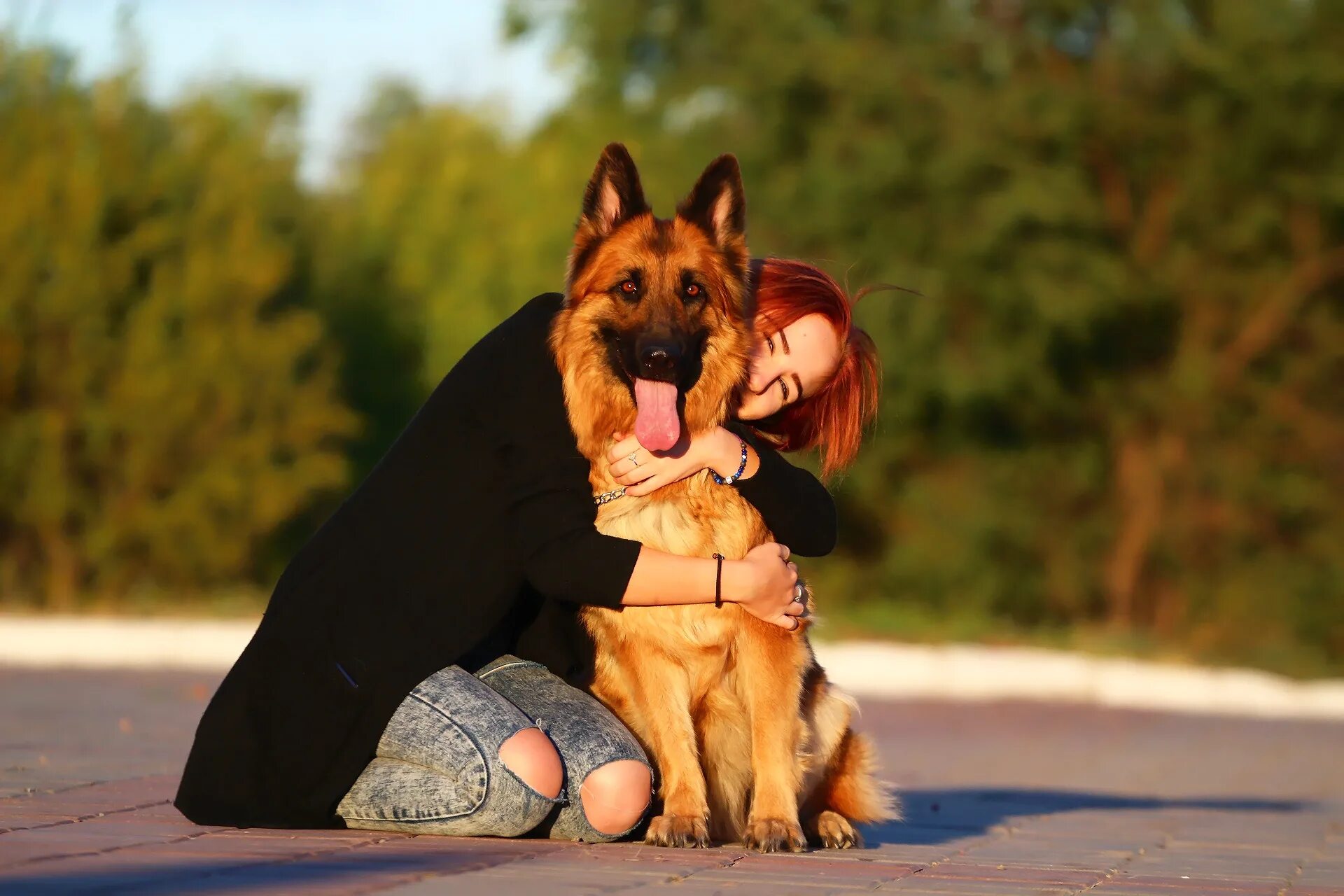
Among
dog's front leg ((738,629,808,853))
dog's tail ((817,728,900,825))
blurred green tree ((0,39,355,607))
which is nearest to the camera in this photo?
dog's front leg ((738,629,808,853))

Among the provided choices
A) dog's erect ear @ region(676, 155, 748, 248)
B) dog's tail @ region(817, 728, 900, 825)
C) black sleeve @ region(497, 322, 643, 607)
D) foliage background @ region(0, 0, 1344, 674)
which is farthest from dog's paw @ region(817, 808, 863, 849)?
foliage background @ region(0, 0, 1344, 674)

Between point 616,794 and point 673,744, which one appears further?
point 673,744

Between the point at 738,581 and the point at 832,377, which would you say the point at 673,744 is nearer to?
the point at 738,581

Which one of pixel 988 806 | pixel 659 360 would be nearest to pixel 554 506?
pixel 659 360

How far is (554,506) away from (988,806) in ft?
9.71

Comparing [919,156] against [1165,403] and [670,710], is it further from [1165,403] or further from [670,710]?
[670,710]

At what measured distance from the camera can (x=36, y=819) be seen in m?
4.18

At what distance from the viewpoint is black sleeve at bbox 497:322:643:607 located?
4.21 meters

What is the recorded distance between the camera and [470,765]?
413cm

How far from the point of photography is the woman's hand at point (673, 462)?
4.40 m

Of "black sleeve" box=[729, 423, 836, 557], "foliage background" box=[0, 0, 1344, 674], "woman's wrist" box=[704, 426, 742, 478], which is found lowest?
"black sleeve" box=[729, 423, 836, 557]

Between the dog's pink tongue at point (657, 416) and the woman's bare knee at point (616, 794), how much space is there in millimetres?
855

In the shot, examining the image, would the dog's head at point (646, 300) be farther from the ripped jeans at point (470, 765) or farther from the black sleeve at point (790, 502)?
the ripped jeans at point (470, 765)

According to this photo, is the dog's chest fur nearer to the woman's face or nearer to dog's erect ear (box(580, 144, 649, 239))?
the woman's face
